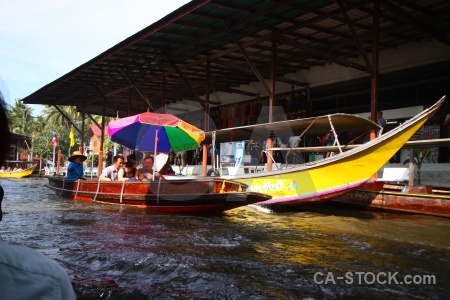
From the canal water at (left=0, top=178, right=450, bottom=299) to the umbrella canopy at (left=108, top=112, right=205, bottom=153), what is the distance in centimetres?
199

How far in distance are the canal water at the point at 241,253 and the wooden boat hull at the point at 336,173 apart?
1.69 ft

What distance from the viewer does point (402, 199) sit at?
7324 mm

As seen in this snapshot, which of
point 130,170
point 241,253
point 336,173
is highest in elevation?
point 336,173

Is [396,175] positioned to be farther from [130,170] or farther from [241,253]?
[130,170]

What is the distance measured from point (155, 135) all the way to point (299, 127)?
3.36 metres

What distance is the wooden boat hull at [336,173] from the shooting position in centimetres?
670

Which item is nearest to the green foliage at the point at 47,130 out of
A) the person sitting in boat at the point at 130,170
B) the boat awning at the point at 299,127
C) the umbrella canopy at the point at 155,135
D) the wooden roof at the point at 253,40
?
the wooden roof at the point at 253,40

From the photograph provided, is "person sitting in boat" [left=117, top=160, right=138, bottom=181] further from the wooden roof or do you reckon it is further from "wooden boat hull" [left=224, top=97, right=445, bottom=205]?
the wooden roof

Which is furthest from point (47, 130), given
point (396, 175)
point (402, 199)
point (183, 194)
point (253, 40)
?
point (402, 199)

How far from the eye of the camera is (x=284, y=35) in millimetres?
10141

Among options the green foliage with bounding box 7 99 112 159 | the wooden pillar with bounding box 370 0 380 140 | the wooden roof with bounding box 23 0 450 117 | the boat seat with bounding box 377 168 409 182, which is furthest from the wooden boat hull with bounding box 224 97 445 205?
the green foliage with bounding box 7 99 112 159

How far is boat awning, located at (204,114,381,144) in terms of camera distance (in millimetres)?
7578

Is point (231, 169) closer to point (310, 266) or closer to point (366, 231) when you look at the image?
point (366, 231)

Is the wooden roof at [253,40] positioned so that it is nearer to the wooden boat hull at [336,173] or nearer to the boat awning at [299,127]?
the boat awning at [299,127]
